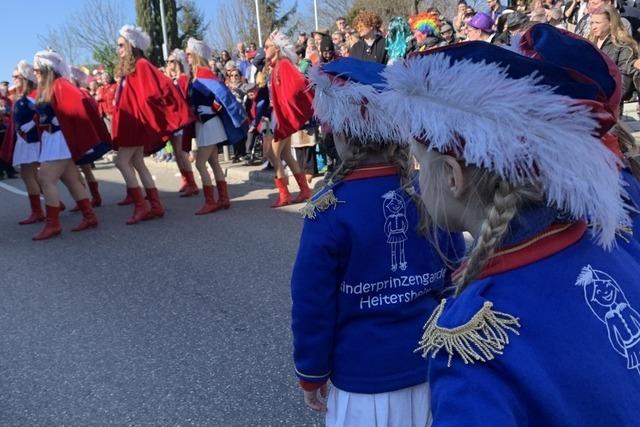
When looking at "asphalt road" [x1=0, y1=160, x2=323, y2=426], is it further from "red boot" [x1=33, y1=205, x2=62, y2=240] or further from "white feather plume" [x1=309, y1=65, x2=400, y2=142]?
"white feather plume" [x1=309, y1=65, x2=400, y2=142]

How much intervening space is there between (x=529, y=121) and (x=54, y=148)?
627 cm

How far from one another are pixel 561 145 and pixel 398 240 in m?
0.90

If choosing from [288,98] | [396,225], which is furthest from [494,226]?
[288,98]

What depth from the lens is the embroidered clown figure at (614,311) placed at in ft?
3.18

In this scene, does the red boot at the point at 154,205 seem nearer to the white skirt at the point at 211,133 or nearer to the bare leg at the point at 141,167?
the bare leg at the point at 141,167

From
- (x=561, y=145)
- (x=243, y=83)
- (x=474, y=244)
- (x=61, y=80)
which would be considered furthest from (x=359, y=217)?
(x=243, y=83)

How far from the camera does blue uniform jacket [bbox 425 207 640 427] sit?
2.92ft

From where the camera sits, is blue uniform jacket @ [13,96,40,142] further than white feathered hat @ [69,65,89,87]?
No

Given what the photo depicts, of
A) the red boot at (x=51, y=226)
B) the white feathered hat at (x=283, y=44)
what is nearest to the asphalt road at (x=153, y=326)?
the red boot at (x=51, y=226)

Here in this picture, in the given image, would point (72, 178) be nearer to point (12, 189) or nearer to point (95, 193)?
point (95, 193)

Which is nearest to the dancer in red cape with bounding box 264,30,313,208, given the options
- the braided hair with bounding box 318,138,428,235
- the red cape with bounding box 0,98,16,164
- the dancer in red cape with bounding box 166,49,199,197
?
the dancer in red cape with bounding box 166,49,199,197

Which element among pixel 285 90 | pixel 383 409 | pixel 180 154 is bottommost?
pixel 180 154

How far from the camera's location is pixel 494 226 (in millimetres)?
1001

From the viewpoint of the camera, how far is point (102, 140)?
6848 millimetres
